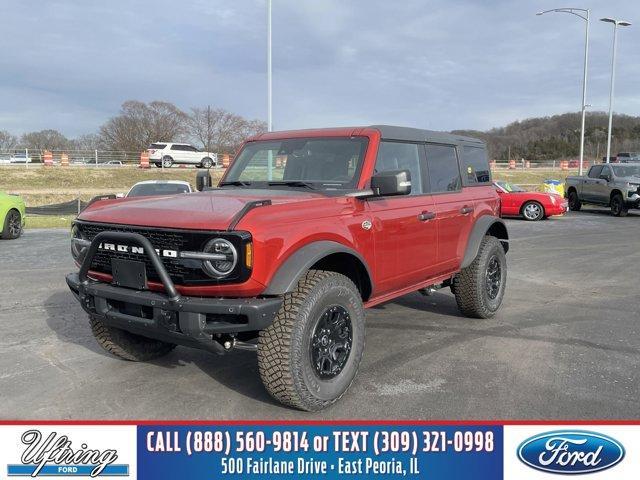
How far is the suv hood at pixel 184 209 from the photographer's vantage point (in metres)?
3.43

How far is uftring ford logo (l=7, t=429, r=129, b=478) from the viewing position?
2.93 m

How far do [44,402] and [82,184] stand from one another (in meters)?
30.2

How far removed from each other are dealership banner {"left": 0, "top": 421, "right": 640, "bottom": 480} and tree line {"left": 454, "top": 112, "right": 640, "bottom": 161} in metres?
92.3

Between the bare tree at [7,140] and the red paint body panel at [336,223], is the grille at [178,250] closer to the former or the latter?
the red paint body panel at [336,223]

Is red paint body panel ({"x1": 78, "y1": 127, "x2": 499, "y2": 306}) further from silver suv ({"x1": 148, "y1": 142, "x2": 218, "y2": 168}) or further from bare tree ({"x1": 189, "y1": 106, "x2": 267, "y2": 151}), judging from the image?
bare tree ({"x1": 189, "y1": 106, "x2": 267, "y2": 151})

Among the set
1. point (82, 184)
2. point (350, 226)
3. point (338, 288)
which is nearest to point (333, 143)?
point (350, 226)

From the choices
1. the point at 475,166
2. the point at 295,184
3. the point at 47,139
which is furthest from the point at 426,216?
the point at 47,139

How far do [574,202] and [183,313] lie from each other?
21.5m

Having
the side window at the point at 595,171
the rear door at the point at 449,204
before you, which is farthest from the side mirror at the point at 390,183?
the side window at the point at 595,171

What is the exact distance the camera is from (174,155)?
123 feet

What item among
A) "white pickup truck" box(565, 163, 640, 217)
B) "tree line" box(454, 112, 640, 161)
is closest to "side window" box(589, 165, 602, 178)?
"white pickup truck" box(565, 163, 640, 217)

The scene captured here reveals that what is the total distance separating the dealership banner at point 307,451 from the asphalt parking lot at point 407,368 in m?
0.43

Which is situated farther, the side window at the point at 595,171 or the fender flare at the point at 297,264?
the side window at the point at 595,171

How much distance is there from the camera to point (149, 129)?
57062 millimetres
